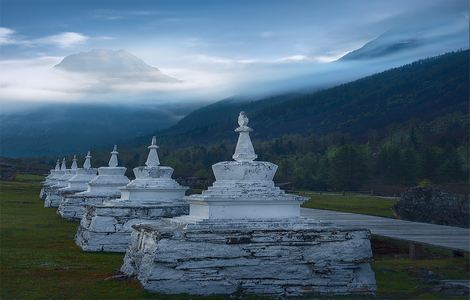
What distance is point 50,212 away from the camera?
108 ft

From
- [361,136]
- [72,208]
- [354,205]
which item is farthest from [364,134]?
[72,208]

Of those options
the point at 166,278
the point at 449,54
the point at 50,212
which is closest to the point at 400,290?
the point at 166,278

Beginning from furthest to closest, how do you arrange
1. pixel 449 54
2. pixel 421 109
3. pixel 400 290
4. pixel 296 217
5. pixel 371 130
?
1. pixel 449 54
2. pixel 421 109
3. pixel 371 130
4. pixel 400 290
5. pixel 296 217

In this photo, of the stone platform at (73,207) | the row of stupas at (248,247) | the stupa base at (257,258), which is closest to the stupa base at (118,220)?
the row of stupas at (248,247)

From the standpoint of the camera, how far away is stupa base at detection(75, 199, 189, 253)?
18.0 meters

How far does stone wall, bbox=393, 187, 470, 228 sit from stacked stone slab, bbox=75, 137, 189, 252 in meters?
13.2

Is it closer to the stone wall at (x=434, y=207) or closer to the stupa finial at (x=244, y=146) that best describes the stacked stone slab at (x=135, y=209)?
the stupa finial at (x=244, y=146)

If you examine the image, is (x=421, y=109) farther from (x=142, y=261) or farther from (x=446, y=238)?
(x=142, y=261)

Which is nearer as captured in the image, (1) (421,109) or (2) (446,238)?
(2) (446,238)

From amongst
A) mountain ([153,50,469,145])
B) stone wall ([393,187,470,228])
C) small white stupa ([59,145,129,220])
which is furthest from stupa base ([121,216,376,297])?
mountain ([153,50,469,145])

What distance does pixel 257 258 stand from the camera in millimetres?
11250

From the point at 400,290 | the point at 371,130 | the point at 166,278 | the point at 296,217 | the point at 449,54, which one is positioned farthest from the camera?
the point at 449,54

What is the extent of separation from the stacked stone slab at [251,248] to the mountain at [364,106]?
323ft

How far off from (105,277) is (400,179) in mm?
41134
